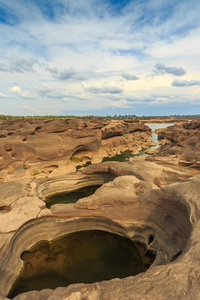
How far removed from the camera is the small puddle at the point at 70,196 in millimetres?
14297

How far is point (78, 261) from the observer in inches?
327

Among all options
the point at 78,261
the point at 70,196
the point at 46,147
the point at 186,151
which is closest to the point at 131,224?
the point at 78,261

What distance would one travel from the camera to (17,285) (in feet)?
23.4

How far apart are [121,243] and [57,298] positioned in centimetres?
584

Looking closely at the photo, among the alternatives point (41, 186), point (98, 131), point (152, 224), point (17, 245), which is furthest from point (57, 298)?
point (98, 131)

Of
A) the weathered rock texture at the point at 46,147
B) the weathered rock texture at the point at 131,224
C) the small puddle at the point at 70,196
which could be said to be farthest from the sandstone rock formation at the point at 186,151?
the weathered rock texture at the point at 46,147

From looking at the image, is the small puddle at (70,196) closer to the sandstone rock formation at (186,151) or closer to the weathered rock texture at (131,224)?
the weathered rock texture at (131,224)

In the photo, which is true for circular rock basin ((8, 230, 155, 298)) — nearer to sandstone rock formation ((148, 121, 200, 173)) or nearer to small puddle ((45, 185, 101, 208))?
small puddle ((45, 185, 101, 208))

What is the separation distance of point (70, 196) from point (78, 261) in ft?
23.3

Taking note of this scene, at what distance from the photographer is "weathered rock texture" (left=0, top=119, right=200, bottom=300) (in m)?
4.11

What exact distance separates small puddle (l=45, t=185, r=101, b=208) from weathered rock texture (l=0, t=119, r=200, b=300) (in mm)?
1212

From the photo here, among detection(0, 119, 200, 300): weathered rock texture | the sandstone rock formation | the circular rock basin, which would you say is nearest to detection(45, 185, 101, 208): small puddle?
detection(0, 119, 200, 300): weathered rock texture

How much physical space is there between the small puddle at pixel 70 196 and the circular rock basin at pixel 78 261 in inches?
180

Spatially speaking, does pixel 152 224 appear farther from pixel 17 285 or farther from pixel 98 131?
pixel 98 131
